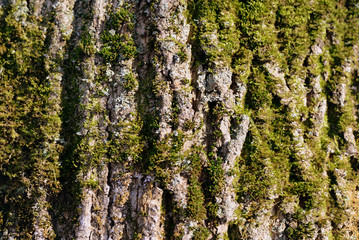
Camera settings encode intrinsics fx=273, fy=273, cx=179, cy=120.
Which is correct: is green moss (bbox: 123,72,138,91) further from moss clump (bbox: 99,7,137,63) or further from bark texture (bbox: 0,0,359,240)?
moss clump (bbox: 99,7,137,63)

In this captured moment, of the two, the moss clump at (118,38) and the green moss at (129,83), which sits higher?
the moss clump at (118,38)

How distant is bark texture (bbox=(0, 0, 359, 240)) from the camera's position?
127 inches

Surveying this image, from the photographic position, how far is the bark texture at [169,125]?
3215 mm

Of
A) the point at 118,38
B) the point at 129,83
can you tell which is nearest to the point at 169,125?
the point at 129,83

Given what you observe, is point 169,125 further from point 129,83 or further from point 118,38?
point 118,38

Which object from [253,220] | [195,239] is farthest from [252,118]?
[195,239]

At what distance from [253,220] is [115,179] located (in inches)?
67.3

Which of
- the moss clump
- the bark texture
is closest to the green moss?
the bark texture

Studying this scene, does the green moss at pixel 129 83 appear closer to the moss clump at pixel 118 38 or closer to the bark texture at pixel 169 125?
the bark texture at pixel 169 125

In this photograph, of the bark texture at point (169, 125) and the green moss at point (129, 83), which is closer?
the bark texture at point (169, 125)

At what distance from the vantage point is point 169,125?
3229 millimetres

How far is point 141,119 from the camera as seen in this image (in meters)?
3.32

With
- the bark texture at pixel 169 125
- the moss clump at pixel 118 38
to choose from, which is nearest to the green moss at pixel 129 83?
the bark texture at pixel 169 125

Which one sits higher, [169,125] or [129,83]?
[129,83]
